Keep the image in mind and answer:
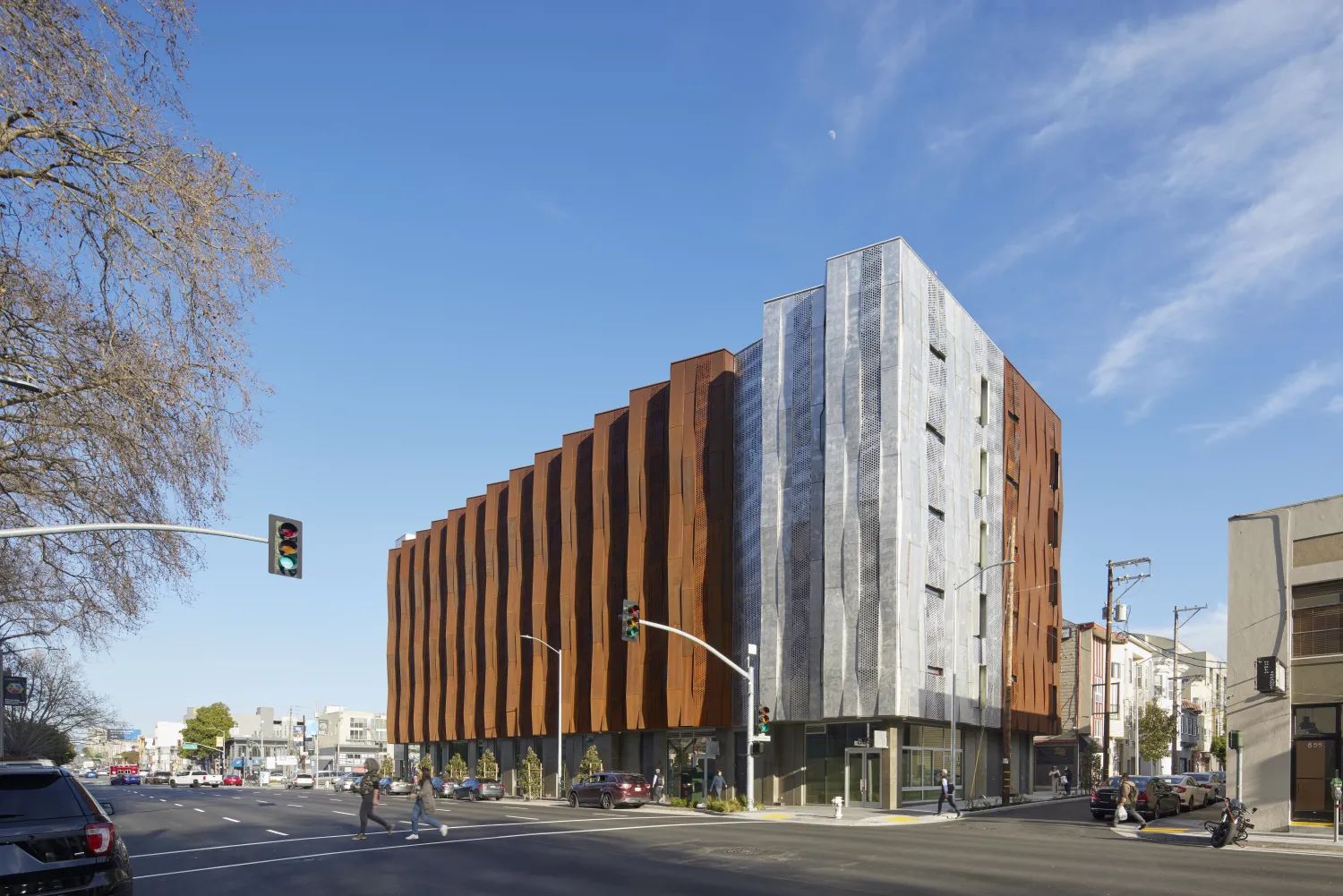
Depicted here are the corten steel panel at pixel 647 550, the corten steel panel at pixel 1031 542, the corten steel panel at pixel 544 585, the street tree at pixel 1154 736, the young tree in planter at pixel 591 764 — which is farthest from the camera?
the street tree at pixel 1154 736

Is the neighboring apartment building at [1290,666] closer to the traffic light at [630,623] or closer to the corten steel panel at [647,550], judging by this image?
the traffic light at [630,623]

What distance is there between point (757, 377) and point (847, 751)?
18.7 m

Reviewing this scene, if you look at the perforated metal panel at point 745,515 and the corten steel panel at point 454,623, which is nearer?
the perforated metal panel at point 745,515

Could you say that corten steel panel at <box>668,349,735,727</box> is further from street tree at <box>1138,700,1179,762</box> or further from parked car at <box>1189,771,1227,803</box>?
street tree at <box>1138,700,1179,762</box>

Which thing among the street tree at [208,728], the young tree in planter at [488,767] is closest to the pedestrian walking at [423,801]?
the young tree in planter at [488,767]

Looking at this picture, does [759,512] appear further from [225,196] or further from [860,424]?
[225,196]

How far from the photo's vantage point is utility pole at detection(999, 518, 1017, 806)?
5191 cm

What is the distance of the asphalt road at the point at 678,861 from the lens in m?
18.0

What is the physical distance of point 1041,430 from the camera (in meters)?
72.9

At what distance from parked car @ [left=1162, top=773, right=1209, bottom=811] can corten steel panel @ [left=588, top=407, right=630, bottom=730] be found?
28.5 meters

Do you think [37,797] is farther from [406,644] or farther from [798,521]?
[406,644]

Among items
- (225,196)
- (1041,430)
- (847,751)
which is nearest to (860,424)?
(847,751)

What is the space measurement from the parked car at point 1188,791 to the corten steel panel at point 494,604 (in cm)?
4363

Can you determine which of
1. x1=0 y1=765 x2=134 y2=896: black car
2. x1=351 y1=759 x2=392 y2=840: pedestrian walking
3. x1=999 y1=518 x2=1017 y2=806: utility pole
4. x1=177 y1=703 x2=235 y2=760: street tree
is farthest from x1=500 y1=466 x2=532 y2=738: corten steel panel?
x1=177 y1=703 x2=235 y2=760: street tree
